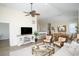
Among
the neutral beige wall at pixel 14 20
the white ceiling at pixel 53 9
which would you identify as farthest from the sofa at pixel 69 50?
the neutral beige wall at pixel 14 20

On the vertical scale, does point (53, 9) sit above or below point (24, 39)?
above

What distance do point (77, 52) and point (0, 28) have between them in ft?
4.53

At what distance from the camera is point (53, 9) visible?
1990 mm

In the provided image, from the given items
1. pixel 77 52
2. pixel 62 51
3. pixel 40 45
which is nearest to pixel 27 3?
pixel 40 45

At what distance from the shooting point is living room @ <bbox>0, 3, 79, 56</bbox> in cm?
198

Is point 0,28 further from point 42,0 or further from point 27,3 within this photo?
point 42,0

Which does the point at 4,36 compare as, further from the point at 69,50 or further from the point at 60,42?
the point at 69,50

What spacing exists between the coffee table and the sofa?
0.39ft

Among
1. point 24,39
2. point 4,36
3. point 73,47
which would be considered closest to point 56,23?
point 73,47

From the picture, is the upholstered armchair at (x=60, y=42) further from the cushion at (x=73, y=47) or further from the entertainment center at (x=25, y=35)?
the entertainment center at (x=25, y=35)

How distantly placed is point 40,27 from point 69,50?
639 mm

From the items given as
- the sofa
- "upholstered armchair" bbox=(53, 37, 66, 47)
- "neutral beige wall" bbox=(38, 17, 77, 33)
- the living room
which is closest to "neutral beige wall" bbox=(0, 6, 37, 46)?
the living room

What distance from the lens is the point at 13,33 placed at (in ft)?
6.53

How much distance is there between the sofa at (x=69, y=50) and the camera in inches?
78.3
